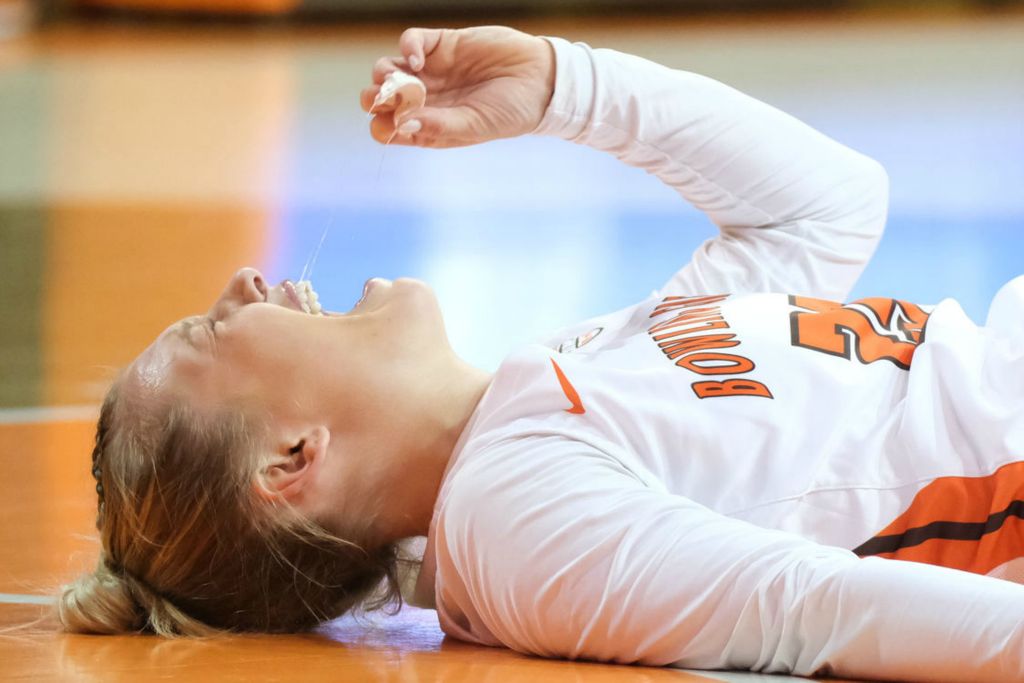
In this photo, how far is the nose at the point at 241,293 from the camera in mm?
1881

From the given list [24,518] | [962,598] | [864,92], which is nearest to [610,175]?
[864,92]

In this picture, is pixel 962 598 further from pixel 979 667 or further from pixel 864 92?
pixel 864 92

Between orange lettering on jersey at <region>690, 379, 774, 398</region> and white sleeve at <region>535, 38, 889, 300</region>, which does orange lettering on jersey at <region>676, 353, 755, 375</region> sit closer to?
orange lettering on jersey at <region>690, 379, 774, 398</region>

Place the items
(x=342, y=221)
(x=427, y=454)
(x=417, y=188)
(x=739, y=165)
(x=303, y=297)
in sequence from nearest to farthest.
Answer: (x=427, y=454)
(x=303, y=297)
(x=739, y=165)
(x=342, y=221)
(x=417, y=188)

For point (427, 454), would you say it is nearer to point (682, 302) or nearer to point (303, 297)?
point (303, 297)

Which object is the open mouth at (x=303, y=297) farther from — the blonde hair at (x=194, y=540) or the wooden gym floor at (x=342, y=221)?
the wooden gym floor at (x=342, y=221)

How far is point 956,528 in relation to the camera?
1.60 m

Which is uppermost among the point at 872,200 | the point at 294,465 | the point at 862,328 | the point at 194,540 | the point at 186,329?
the point at 872,200

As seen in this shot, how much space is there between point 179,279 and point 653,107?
258 centimetres

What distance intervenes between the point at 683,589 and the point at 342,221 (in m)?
3.99

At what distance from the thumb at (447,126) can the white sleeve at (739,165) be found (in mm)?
120

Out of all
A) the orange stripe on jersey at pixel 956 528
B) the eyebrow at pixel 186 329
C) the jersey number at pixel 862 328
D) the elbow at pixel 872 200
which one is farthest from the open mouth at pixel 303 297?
the elbow at pixel 872 200

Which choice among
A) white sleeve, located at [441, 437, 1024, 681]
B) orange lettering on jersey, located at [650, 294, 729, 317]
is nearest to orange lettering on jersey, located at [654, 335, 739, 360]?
orange lettering on jersey, located at [650, 294, 729, 317]

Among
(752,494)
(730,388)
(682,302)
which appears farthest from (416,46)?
(752,494)
